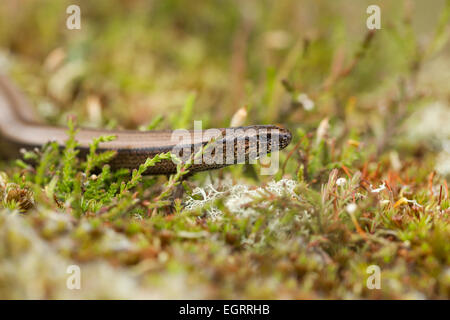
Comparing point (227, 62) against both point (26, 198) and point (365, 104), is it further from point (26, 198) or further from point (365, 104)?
point (26, 198)

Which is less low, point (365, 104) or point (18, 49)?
point (18, 49)

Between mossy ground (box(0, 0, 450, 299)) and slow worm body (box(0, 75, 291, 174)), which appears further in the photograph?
slow worm body (box(0, 75, 291, 174))

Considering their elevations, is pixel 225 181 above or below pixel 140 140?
below

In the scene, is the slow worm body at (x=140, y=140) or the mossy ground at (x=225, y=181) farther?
the slow worm body at (x=140, y=140)

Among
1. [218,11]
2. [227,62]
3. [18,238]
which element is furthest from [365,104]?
[18,238]
